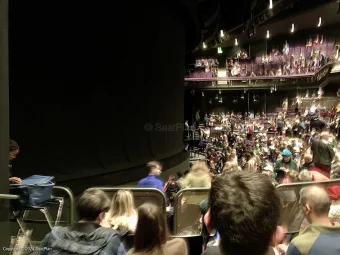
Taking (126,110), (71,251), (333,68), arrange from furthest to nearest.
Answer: (333,68) → (126,110) → (71,251)

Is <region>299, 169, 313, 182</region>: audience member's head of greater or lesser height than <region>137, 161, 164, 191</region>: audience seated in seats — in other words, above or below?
above

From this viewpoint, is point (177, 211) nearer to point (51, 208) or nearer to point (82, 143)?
point (51, 208)

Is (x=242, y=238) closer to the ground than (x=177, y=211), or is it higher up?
higher up

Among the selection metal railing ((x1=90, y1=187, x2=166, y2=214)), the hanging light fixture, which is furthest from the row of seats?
the hanging light fixture

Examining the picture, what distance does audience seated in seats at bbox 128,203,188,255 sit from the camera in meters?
2.09

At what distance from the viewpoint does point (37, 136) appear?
26.0 feet

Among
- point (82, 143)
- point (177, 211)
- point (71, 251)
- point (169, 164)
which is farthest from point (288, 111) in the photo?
point (71, 251)

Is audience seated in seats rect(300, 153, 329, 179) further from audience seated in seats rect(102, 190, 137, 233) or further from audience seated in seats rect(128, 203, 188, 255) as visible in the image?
audience seated in seats rect(128, 203, 188, 255)

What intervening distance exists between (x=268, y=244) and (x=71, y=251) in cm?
127

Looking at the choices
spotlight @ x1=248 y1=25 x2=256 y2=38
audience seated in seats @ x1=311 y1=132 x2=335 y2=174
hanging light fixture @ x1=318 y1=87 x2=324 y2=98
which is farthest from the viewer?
hanging light fixture @ x1=318 y1=87 x2=324 y2=98

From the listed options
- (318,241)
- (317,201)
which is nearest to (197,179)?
(317,201)

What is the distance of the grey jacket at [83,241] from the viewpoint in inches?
85.7

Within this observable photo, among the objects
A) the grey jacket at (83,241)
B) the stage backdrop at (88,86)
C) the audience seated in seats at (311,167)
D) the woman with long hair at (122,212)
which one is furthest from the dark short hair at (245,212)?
the stage backdrop at (88,86)

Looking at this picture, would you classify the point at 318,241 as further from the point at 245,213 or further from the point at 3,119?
the point at 3,119
